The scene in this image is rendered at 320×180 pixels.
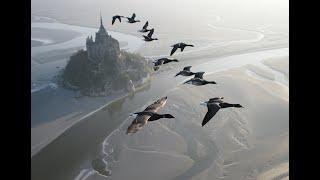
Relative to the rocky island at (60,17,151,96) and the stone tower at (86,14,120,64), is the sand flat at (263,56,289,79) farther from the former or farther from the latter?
the stone tower at (86,14,120,64)

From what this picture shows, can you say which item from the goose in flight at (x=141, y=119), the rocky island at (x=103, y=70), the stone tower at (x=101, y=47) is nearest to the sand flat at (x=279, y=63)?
the rocky island at (x=103, y=70)

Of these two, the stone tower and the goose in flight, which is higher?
the goose in flight

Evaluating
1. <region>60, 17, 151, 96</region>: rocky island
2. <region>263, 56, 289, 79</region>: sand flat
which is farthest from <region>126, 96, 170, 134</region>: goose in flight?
<region>263, 56, 289, 79</region>: sand flat

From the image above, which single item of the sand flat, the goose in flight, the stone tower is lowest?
the sand flat

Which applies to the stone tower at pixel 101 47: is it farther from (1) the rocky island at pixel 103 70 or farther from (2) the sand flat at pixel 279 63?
(2) the sand flat at pixel 279 63

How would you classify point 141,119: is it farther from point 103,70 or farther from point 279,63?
point 279,63

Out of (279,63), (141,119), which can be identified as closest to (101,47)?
(279,63)

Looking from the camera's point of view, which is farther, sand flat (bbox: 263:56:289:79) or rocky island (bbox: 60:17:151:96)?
sand flat (bbox: 263:56:289:79)
